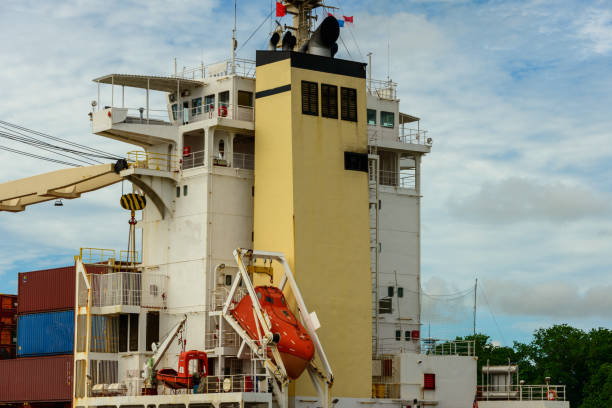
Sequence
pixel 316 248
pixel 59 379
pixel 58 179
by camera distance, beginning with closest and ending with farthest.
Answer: pixel 316 248 < pixel 59 379 < pixel 58 179

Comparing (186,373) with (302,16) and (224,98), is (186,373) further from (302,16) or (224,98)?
(302,16)

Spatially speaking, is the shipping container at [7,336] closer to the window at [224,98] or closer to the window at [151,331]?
the window at [151,331]

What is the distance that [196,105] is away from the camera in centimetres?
5156

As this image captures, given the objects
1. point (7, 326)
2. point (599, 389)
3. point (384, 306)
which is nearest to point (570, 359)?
point (599, 389)

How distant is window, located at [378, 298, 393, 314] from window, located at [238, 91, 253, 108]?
38.5 feet

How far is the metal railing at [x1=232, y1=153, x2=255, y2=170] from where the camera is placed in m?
50.2

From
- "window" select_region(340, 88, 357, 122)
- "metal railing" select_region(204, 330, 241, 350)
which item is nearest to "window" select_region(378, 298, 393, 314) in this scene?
"window" select_region(340, 88, 357, 122)

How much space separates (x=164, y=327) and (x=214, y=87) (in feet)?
38.4

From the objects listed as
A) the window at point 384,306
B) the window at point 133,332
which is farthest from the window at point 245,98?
the window at point 384,306

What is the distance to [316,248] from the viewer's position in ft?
150

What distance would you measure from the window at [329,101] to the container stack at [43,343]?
14223 mm

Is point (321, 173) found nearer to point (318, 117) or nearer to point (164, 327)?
point (318, 117)

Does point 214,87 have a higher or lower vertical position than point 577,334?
higher

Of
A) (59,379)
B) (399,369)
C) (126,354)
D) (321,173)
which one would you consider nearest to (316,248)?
(321,173)
